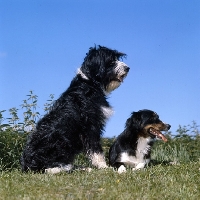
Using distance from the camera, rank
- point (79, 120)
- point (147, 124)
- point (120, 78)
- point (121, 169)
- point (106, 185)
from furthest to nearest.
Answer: point (147, 124), point (120, 78), point (121, 169), point (79, 120), point (106, 185)

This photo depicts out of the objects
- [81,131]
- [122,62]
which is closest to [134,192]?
[81,131]

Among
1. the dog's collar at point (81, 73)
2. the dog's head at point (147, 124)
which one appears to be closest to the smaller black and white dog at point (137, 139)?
the dog's head at point (147, 124)

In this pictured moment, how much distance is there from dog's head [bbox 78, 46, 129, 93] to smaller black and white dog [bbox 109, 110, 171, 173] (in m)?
0.98

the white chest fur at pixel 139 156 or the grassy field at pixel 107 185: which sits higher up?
the white chest fur at pixel 139 156

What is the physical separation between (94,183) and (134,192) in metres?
0.60

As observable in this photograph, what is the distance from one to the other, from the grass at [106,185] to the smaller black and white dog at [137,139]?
1.14m

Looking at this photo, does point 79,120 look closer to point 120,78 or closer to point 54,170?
point 54,170

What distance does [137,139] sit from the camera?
8844 millimetres

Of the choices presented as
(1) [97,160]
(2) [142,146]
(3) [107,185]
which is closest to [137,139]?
(2) [142,146]

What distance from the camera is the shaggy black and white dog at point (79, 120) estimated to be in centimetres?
790

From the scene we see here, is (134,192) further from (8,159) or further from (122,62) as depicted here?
(8,159)

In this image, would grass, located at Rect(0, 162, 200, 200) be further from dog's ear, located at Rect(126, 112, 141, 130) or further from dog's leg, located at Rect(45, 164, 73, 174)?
dog's ear, located at Rect(126, 112, 141, 130)

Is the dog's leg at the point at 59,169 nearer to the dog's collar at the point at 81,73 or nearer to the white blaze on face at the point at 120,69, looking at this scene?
the dog's collar at the point at 81,73

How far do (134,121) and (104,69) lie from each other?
1.29m
